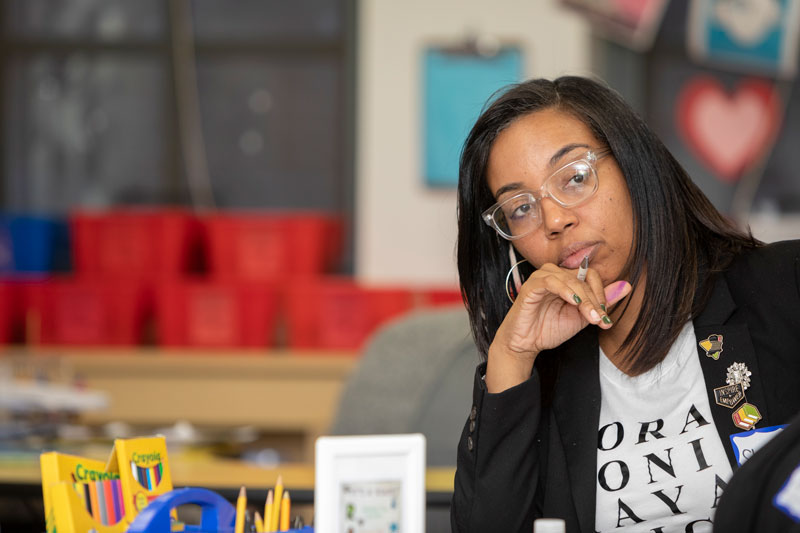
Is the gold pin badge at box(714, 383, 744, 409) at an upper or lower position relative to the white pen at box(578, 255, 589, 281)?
lower

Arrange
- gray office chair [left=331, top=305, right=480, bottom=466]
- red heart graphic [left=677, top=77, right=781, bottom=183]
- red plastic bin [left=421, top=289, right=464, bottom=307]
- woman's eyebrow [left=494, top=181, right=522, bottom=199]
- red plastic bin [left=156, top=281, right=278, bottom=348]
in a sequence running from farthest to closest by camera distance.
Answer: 1. red heart graphic [left=677, top=77, right=781, bottom=183]
2. red plastic bin [left=156, top=281, right=278, bottom=348]
3. red plastic bin [left=421, top=289, right=464, bottom=307]
4. gray office chair [left=331, top=305, right=480, bottom=466]
5. woman's eyebrow [left=494, top=181, right=522, bottom=199]

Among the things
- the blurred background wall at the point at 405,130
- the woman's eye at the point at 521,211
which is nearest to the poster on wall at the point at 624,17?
the blurred background wall at the point at 405,130

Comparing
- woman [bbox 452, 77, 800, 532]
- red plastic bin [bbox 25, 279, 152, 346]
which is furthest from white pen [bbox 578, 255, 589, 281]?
red plastic bin [bbox 25, 279, 152, 346]

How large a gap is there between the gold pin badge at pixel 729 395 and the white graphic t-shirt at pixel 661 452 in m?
0.02

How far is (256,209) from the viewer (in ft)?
13.4

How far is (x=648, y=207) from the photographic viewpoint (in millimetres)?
1457

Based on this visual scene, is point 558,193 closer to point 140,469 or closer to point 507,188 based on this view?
point 507,188

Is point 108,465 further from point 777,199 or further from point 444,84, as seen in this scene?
point 777,199

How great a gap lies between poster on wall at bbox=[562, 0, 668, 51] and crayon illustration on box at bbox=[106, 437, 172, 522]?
110 inches

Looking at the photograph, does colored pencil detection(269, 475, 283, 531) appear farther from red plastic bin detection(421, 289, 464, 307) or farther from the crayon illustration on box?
red plastic bin detection(421, 289, 464, 307)

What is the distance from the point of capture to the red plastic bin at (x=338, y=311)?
354cm

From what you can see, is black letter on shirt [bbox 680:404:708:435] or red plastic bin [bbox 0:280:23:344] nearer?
black letter on shirt [bbox 680:404:708:435]

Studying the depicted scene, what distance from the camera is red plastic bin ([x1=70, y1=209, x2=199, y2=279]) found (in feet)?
12.2

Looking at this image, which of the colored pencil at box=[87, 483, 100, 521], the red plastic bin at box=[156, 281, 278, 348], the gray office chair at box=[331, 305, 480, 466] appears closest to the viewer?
the colored pencil at box=[87, 483, 100, 521]
